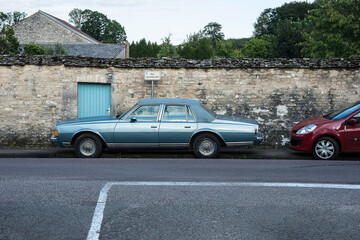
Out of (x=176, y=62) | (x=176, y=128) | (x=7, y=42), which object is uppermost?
(x=7, y=42)

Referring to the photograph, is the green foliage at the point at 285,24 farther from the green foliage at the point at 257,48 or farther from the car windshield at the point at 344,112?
the car windshield at the point at 344,112

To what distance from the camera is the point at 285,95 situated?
1320cm

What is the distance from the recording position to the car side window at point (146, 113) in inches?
410

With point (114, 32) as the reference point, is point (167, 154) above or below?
below

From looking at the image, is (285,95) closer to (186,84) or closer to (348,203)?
(186,84)

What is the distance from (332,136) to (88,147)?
20.8 ft

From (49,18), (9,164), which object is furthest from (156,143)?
(49,18)

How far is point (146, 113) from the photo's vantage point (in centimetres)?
1045

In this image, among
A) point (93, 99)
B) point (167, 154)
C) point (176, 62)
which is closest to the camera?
point (167, 154)

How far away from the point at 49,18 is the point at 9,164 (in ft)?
118

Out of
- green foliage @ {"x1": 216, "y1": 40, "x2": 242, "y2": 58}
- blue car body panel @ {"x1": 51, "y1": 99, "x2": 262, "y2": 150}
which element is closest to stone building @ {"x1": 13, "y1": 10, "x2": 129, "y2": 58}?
green foliage @ {"x1": 216, "y1": 40, "x2": 242, "y2": 58}

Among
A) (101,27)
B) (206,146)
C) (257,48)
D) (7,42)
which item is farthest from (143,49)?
(206,146)

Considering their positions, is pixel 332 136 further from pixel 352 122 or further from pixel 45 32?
pixel 45 32

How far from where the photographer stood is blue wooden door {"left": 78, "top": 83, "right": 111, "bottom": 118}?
A: 43.7 ft
